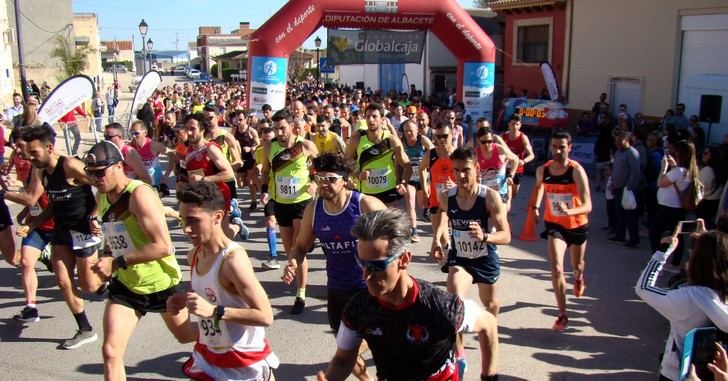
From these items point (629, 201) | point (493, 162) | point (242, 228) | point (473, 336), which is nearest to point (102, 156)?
point (473, 336)

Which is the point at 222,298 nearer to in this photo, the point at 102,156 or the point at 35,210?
the point at 102,156

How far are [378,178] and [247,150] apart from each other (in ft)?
12.1

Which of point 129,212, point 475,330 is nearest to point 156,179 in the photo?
point 129,212

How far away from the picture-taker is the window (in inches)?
869

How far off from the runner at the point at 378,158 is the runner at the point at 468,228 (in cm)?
265

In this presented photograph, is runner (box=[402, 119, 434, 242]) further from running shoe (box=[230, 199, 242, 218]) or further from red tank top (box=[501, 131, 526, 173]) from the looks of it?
running shoe (box=[230, 199, 242, 218])

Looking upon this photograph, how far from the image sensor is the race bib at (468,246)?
4.75 metres

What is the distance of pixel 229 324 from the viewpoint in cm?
323

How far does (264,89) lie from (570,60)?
1113 cm

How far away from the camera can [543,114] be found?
15680 millimetres

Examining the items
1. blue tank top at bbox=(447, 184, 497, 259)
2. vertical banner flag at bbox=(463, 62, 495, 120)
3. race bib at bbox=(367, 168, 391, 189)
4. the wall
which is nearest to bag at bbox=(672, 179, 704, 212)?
race bib at bbox=(367, 168, 391, 189)

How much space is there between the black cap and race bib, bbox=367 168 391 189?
12.8ft

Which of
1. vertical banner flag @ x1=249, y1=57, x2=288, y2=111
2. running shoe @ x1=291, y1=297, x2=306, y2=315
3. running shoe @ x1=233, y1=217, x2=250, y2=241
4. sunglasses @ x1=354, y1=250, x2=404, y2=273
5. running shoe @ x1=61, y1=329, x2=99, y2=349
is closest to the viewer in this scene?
sunglasses @ x1=354, y1=250, x2=404, y2=273

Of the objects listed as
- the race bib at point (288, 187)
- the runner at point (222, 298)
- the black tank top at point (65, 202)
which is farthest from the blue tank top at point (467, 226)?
the black tank top at point (65, 202)
